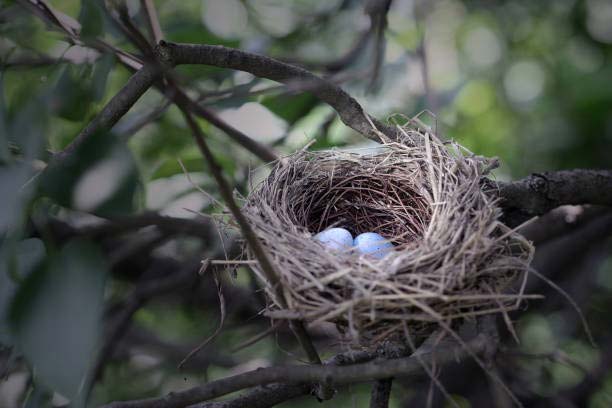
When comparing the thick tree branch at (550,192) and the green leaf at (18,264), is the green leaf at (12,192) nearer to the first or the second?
the green leaf at (18,264)

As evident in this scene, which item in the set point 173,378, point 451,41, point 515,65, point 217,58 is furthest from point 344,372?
point 451,41

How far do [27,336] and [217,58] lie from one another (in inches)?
24.0

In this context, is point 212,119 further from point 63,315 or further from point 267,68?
point 267,68

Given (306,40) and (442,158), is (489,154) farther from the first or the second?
(442,158)

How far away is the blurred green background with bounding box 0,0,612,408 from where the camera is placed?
22.7 inches

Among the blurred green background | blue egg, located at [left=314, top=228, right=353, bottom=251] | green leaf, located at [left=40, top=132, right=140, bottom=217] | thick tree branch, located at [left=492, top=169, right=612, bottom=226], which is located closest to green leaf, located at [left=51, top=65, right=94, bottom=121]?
the blurred green background

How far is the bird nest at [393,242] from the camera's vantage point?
87 centimetres

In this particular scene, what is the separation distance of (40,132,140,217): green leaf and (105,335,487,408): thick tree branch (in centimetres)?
32

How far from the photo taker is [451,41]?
3312 mm

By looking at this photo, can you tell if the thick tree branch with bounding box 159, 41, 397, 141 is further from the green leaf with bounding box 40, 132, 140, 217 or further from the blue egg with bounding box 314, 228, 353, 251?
the green leaf with bounding box 40, 132, 140, 217

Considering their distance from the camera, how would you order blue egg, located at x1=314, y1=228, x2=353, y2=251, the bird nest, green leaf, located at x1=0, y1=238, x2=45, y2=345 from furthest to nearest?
blue egg, located at x1=314, y1=228, x2=353, y2=251
the bird nest
green leaf, located at x1=0, y1=238, x2=45, y2=345

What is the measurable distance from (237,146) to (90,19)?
2.59ft

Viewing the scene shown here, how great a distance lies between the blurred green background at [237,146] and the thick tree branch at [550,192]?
0.31 m

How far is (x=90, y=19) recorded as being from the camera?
91 centimetres
